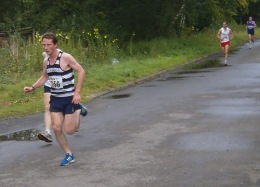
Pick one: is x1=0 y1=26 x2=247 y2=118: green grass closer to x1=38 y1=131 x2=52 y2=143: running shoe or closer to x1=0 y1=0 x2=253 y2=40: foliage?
x1=0 y1=0 x2=253 y2=40: foliage

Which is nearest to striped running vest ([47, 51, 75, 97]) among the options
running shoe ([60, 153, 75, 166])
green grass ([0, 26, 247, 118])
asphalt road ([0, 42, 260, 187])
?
running shoe ([60, 153, 75, 166])

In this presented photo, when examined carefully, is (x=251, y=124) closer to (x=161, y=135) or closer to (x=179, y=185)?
(x=161, y=135)

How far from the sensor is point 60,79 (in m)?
6.59

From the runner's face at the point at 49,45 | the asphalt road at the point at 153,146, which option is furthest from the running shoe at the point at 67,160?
the runner's face at the point at 49,45

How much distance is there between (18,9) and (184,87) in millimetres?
19290

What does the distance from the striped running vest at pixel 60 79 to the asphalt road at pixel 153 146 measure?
101cm

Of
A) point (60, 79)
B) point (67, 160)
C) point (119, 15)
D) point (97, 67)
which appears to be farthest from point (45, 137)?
point (119, 15)

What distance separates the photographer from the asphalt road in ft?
19.8

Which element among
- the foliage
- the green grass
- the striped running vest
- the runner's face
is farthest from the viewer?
the foliage

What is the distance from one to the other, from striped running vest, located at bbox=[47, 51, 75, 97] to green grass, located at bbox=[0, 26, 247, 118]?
14.8 ft

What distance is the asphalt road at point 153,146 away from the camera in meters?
6.04

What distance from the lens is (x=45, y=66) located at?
6.81 m

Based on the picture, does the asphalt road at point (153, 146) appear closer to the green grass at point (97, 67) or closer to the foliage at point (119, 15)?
the green grass at point (97, 67)

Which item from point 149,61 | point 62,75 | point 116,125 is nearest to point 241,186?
point 62,75
